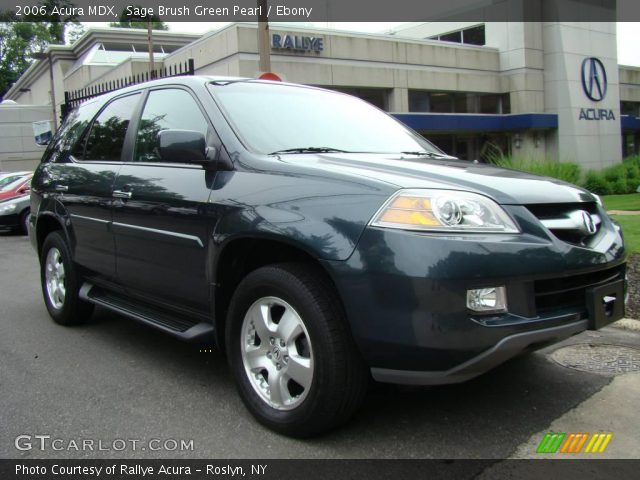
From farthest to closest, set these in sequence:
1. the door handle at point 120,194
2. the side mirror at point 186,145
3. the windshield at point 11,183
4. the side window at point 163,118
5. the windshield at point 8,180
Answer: the windshield at point 8,180 → the windshield at point 11,183 → the door handle at point 120,194 → the side window at point 163,118 → the side mirror at point 186,145

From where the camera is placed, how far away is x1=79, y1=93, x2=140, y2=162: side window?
4336 millimetres

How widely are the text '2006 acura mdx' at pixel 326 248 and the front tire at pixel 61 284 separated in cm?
71

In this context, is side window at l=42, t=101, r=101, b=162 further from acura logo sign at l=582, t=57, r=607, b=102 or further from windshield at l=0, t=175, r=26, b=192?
acura logo sign at l=582, t=57, r=607, b=102

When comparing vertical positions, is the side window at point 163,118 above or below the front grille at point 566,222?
above

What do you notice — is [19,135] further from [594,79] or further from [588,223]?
[588,223]

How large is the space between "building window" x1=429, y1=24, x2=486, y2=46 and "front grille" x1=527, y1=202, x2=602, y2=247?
95.0 feet

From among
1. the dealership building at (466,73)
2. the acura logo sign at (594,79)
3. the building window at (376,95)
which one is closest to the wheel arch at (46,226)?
the dealership building at (466,73)

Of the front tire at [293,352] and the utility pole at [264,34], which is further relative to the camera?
the utility pole at [264,34]

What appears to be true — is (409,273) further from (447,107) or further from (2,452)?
(447,107)

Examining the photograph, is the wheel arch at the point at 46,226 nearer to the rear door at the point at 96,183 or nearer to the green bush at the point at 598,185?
the rear door at the point at 96,183

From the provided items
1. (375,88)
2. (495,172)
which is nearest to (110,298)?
(495,172)

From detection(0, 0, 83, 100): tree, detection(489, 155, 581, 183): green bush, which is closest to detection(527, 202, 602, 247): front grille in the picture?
detection(489, 155, 581, 183): green bush

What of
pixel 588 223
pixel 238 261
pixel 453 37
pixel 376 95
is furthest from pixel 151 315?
pixel 453 37

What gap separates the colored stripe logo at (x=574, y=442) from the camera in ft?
9.25
